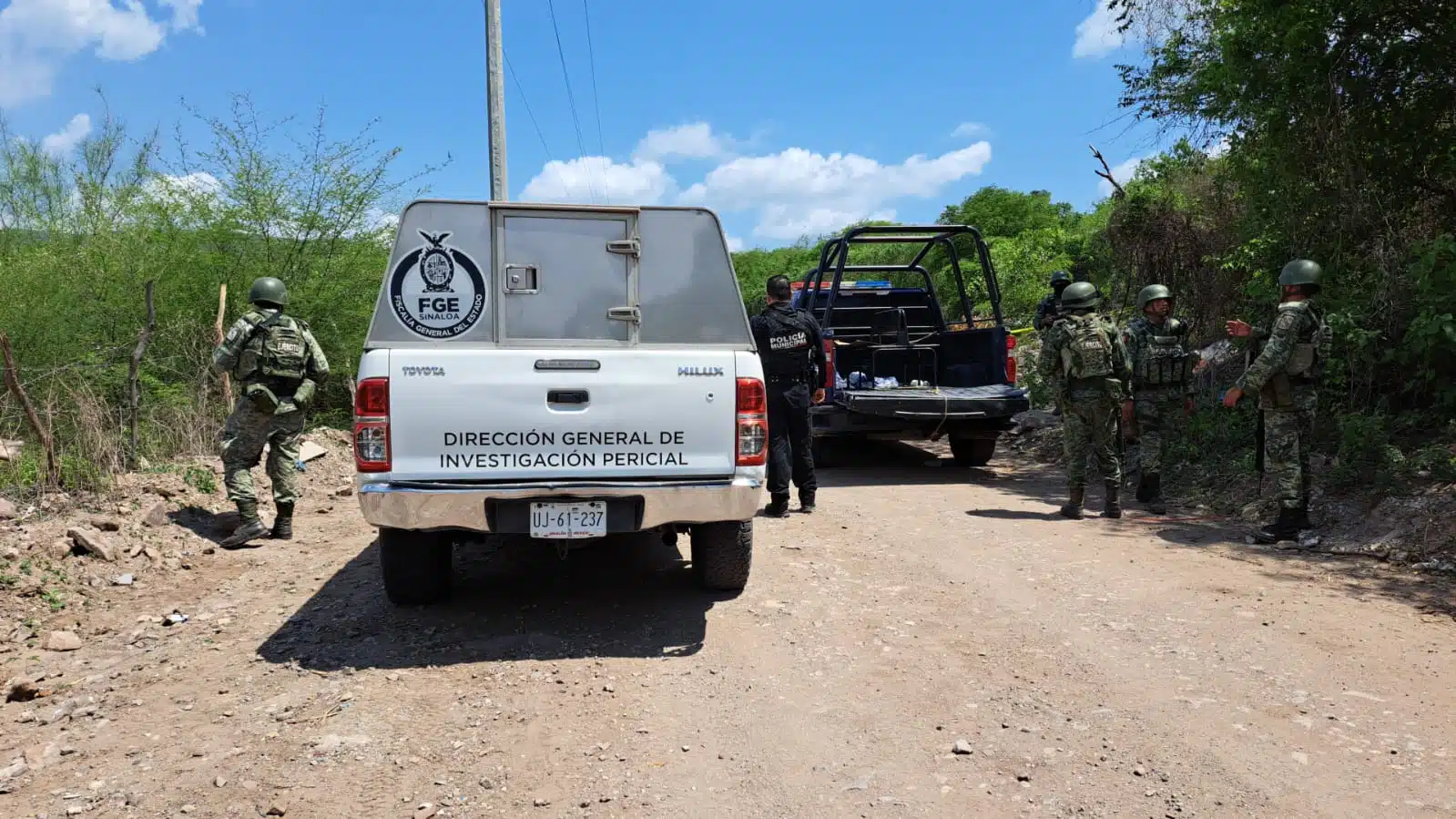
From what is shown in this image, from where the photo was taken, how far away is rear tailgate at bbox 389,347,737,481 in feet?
14.0

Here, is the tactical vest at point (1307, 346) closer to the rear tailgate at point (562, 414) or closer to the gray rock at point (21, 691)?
the rear tailgate at point (562, 414)

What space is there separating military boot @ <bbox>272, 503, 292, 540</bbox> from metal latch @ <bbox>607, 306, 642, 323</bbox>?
3.46 m

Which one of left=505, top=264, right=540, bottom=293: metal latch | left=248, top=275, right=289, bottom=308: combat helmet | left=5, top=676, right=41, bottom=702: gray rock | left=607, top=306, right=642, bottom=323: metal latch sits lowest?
left=5, top=676, right=41, bottom=702: gray rock

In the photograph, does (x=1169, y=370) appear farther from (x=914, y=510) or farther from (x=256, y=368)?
(x=256, y=368)

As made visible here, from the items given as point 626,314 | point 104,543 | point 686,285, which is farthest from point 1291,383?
point 104,543

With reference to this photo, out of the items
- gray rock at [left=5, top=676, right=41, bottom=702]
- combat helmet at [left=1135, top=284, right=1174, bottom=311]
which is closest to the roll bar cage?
combat helmet at [left=1135, top=284, right=1174, bottom=311]

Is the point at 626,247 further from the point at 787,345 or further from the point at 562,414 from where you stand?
the point at 787,345

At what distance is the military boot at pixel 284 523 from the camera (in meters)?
6.95

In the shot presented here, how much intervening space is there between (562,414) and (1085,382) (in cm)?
450

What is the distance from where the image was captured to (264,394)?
6633 millimetres

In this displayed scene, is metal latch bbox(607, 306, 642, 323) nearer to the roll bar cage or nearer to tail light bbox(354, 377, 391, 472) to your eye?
tail light bbox(354, 377, 391, 472)

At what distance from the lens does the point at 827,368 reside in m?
9.10

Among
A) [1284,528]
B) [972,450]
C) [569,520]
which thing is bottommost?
[1284,528]

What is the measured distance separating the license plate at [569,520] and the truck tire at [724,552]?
0.64 meters
